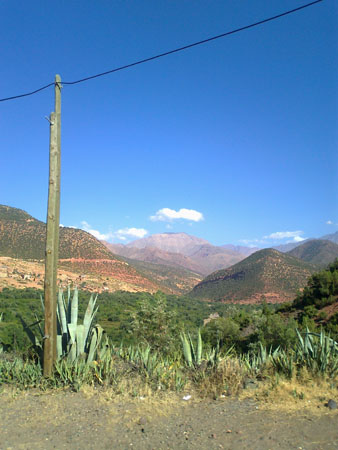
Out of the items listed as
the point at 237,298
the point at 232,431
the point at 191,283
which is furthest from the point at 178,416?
the point at 191,283

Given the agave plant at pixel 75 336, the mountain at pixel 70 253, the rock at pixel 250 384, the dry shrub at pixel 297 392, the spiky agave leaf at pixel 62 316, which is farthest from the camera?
the mountain at pixel 70 253

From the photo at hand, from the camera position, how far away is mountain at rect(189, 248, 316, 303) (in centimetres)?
6003

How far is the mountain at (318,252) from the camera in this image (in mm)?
105812

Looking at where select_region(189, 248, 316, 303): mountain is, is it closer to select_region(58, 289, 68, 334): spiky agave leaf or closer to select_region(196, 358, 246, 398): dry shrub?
select_region(196, 358, 246, 398): dry shrub

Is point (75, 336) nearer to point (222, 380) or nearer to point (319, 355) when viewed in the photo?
point (222, 380)

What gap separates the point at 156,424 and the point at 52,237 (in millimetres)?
3426

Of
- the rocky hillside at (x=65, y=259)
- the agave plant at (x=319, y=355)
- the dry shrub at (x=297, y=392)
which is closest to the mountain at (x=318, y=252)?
the rocky hillside at (x=65, y=259)

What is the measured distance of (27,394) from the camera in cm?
528

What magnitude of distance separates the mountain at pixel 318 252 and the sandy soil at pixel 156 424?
343 feet

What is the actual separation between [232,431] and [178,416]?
77 cm

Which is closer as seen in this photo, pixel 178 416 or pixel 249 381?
pixel 178 416

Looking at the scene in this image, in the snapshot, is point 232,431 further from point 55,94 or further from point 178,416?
point 55,94

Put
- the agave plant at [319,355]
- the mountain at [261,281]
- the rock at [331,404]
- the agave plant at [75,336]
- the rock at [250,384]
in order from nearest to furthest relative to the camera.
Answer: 1. the rock at [331,404]
2. the rock at [250,384]
3. the agave plant at [319,355]
4. the agave plant at [75,336]
5. the mountain at [261,281]

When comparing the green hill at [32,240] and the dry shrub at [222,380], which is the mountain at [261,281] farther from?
the dry shrub at [222,380]
